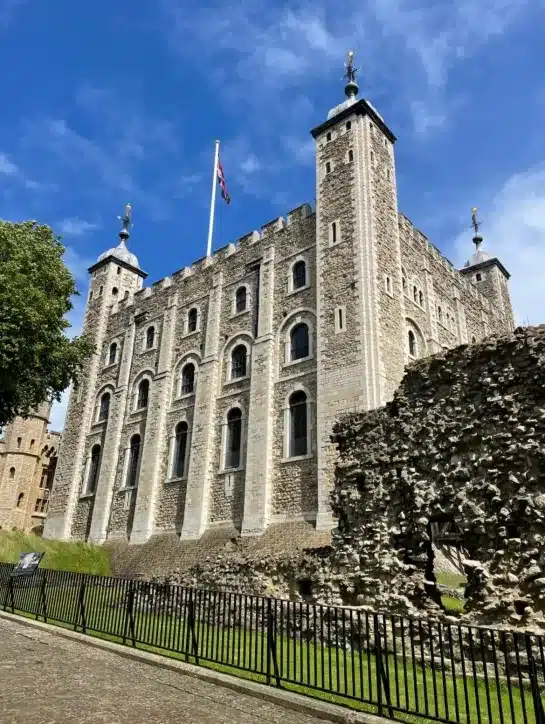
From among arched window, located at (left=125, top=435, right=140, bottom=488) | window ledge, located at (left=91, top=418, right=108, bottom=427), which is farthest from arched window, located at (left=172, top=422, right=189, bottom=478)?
window ledge, located at (left=91, top=418, right=108, bottom=427)

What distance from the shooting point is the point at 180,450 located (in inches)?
1009

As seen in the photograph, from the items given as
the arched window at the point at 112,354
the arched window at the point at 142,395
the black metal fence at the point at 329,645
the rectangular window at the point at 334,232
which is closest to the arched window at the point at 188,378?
the arched window at the point at 142,395

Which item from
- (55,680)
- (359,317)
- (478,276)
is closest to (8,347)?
(359,317)

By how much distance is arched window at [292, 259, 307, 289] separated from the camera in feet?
75.9

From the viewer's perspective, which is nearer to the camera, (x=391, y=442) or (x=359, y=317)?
(x=391, y=442)

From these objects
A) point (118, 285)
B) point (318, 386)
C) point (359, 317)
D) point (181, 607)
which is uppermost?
point (118, 285)

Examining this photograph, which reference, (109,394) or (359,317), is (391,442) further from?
(109,394)

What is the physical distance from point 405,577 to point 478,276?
1192 inches

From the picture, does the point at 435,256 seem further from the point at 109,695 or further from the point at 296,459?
the point at 109,695

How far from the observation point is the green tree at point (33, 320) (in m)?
18.5

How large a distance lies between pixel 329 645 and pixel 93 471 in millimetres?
26138

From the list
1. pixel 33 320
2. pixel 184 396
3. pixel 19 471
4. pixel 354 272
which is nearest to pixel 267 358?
pixel 354 272

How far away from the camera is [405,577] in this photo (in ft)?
30.6

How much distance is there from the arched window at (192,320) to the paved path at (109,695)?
20.5 metres
